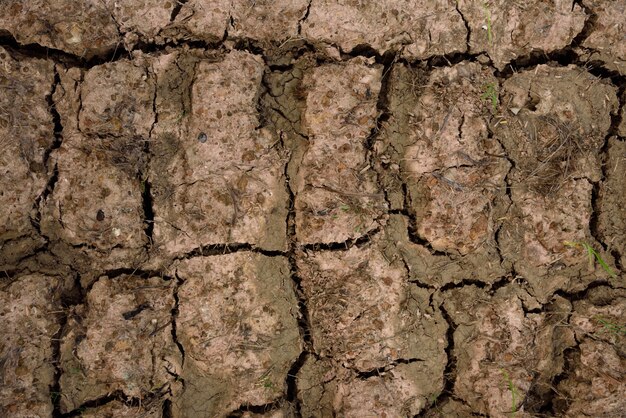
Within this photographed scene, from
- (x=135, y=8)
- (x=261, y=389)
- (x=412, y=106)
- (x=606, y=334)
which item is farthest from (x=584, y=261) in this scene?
(x=135, y=8)

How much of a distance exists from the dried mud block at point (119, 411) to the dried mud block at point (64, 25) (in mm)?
1648

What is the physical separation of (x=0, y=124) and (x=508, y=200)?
2.44 meters

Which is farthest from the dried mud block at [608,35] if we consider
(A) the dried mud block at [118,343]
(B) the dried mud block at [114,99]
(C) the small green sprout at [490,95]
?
(A) the dried mud block at [118,343]

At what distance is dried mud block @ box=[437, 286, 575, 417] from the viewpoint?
263cm

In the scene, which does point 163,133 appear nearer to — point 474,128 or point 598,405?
point 474,128

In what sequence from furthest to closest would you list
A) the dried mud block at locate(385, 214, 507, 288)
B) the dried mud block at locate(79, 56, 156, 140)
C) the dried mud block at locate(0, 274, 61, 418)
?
1. the dried mud block at locate(385, 214, 507, 288)
2. the dried mud block at locate(79, 56, 156, 140)
3. the dried mud block at locate(0, 274, 61, 418)

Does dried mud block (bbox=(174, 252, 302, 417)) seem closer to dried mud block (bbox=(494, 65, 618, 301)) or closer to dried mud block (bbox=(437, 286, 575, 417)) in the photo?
dried mud block (bbox=(437, 286, 575, 417))

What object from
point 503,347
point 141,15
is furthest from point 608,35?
point 141,15

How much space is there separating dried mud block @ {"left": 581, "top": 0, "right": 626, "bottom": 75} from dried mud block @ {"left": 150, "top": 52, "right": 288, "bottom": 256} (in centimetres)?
175

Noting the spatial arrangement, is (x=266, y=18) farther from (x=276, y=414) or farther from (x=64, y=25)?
(x=276, y=414)

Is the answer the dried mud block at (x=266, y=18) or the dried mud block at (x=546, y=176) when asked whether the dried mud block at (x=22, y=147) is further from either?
the dried mud block at (x=546, y=176)

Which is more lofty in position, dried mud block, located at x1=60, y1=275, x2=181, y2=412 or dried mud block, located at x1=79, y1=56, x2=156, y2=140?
dried mud block, located at x1=79, y1=56, x2=156, y2=140

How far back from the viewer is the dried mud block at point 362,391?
258 centimetres

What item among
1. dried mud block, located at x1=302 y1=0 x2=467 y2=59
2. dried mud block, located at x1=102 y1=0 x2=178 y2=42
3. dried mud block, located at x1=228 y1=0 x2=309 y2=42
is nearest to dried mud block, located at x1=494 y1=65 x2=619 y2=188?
dried mud block, located at x1=302 y1=0 x2=467 y2=59
